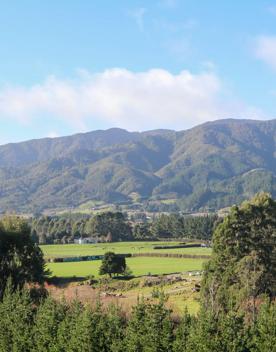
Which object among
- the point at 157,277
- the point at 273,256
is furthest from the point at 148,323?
the point at 157,277

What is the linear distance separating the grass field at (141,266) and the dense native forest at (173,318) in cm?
3026

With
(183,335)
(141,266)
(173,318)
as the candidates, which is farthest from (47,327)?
(141,266)

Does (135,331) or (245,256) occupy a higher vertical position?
(245,256)

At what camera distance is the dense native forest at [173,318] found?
1047 inches

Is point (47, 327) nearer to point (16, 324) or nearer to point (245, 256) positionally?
point (16, 324)

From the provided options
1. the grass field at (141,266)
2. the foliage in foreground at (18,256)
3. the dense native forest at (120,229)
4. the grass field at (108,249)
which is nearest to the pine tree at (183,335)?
the foliage in foreground at (18,256)

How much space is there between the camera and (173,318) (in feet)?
104

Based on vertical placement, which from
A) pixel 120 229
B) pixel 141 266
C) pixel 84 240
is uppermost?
pixel 120 229

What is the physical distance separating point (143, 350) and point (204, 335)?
3.18m

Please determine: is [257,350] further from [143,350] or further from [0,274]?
[0,274]

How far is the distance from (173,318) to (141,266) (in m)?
52.7

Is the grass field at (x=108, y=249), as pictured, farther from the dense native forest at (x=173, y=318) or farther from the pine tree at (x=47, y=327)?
the pine tree at (x=47, y=327)

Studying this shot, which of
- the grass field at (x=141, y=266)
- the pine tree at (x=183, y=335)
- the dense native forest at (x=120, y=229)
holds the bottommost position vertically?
the grass field at (x=141, y=266)

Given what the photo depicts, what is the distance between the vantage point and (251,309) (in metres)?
40.1
